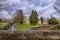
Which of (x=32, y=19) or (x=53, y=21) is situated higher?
(x=32, y=19)

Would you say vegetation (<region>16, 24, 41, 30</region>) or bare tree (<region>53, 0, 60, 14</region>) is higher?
bare tree (<region>53, 0, 60, 14</region>)

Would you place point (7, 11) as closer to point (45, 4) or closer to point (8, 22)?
point (8, 22)

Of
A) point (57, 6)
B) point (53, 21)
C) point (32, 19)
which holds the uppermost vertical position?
point (57, 6)

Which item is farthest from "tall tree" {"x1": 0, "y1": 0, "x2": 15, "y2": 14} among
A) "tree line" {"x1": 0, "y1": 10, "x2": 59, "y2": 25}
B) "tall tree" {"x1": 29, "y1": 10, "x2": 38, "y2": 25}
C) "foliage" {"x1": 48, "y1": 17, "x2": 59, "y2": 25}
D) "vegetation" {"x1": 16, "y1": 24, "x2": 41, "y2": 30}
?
"foliage" {"x1": 48, "y1": 17, "x2": 59, "y2": 25}

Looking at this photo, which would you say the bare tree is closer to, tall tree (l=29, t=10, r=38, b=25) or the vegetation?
tall tree (l=29, t=10, r=38, b=25)

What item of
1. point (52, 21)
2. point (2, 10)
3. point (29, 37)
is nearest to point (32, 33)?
point (29, 37)

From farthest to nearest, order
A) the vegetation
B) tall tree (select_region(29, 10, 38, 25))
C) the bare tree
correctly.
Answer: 1. the bare tree
2. tall tree (select_region(29, 10, 38, 25))
3. the vegetation

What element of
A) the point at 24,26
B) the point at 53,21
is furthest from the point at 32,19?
the point at 53,21

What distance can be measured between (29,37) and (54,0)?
6.53 feet

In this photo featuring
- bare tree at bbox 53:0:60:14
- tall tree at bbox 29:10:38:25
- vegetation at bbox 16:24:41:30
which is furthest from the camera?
bare tree at bbox 53:0:60:14

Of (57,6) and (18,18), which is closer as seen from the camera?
(18,18)

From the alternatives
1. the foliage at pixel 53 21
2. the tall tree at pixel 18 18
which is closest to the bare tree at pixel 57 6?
the foliage at pixel 53 21

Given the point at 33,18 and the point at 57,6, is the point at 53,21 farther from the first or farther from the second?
the point at 33,18

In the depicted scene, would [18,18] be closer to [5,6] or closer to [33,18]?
[33,18]
